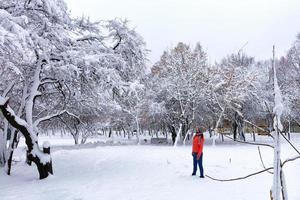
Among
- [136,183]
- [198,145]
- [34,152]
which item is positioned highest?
[198,145]

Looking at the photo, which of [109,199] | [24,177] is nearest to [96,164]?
[24,177]

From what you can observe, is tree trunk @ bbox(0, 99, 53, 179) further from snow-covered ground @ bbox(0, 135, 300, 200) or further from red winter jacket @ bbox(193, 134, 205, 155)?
red winter jacket @ bbox(193, 134, 205, 155)

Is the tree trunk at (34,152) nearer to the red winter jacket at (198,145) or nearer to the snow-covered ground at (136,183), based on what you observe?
the snow-covered ground at (136,183)

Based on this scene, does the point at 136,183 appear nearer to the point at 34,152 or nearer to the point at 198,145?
the point at 198,145

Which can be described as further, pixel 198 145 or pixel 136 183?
pixel 198 145

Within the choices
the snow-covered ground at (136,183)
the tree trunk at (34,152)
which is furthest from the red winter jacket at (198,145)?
the tree trunk at (34,152)

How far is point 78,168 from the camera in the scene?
51.7 ft

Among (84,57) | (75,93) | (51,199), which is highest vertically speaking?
(84,57)

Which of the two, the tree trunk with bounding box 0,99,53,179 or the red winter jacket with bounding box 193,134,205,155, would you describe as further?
the tree trunk with bounding box 0,99,53,179

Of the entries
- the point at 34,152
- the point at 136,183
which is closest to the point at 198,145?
the point at 136,183

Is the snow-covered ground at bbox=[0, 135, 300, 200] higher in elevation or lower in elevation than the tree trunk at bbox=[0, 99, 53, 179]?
lower

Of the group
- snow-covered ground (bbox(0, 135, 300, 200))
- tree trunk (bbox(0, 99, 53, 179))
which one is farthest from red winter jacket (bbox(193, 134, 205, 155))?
tree trunk (bbox(0, 99, 53, 179))

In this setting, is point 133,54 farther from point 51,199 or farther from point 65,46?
point 51,199

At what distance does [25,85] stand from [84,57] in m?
3.78
